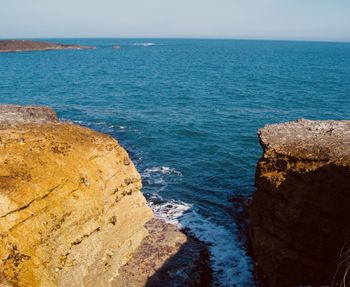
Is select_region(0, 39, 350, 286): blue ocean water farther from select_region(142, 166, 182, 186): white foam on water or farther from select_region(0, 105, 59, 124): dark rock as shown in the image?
select_region(0, 105, 59, 124): dark rock

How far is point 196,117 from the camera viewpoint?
160 ft

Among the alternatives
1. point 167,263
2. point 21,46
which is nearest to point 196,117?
point 167,263

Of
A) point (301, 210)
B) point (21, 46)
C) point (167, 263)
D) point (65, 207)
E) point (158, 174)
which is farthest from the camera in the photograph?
point (21, 46)

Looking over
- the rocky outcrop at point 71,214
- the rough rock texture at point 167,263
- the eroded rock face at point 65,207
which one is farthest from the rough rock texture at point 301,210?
the eroded rock face at point 65,207

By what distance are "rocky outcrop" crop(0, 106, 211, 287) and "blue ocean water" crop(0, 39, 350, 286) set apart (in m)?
4.67

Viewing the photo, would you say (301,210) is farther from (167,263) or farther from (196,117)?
(196,117)

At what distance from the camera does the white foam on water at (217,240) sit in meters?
20.5

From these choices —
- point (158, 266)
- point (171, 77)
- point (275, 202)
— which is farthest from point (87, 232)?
point (171, 77)

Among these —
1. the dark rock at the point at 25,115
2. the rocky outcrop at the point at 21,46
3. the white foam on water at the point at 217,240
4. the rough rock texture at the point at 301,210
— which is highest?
the rocky outcrop at the point at 21,46

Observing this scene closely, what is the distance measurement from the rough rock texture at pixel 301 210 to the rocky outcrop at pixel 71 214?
15.1 feet

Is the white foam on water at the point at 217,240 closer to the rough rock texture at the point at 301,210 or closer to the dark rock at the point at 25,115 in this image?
the rough rock texture at the point at 301,210

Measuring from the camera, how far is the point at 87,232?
52.1ft

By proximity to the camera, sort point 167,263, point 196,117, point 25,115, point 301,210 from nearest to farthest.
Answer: point 301,210, point 167,263, point 25,115, point 196,117

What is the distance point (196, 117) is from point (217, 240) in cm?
2714
